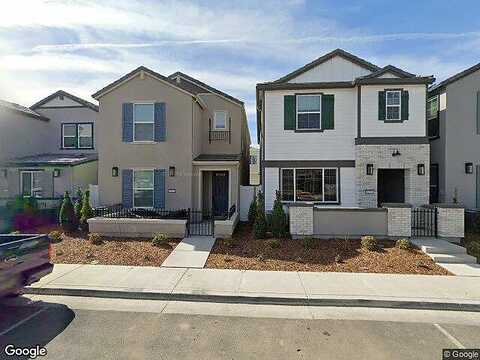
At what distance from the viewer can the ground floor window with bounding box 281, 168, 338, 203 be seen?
13.2 metres

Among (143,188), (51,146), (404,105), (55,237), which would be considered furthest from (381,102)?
(51,146)

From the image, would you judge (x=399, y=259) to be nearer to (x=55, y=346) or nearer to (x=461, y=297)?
(x=461, y=297)

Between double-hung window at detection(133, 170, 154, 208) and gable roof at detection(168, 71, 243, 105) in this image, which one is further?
gable roof at detection(168, 71, 243, 105)

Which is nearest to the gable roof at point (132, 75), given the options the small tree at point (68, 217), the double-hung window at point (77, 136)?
the small tree at point (68, 217)

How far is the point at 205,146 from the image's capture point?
53.7 feet

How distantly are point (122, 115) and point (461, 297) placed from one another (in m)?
13.5

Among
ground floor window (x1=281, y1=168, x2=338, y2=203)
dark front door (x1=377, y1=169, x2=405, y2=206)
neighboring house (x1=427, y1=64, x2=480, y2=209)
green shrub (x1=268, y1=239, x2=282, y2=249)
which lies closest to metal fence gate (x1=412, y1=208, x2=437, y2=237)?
dark front door (x1=377, y1=169, x2=405, y2=206)

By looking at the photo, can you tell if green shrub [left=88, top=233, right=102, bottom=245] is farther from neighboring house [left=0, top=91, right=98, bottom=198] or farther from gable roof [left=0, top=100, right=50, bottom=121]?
gable roof [left=0, top=100, right=50, bottom=121]

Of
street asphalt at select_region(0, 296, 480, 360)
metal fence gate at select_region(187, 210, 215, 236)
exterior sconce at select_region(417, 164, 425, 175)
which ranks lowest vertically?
street asphalt at select_region(0, 296, 480, 360)

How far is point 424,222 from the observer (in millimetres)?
11109

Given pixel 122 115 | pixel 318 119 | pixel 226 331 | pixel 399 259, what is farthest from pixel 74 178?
pixel 399 259

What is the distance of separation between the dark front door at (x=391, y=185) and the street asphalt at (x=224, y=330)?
864 centimetres

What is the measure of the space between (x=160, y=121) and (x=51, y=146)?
1001 centimetres

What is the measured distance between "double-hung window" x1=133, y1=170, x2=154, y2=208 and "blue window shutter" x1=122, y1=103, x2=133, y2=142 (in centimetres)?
158
